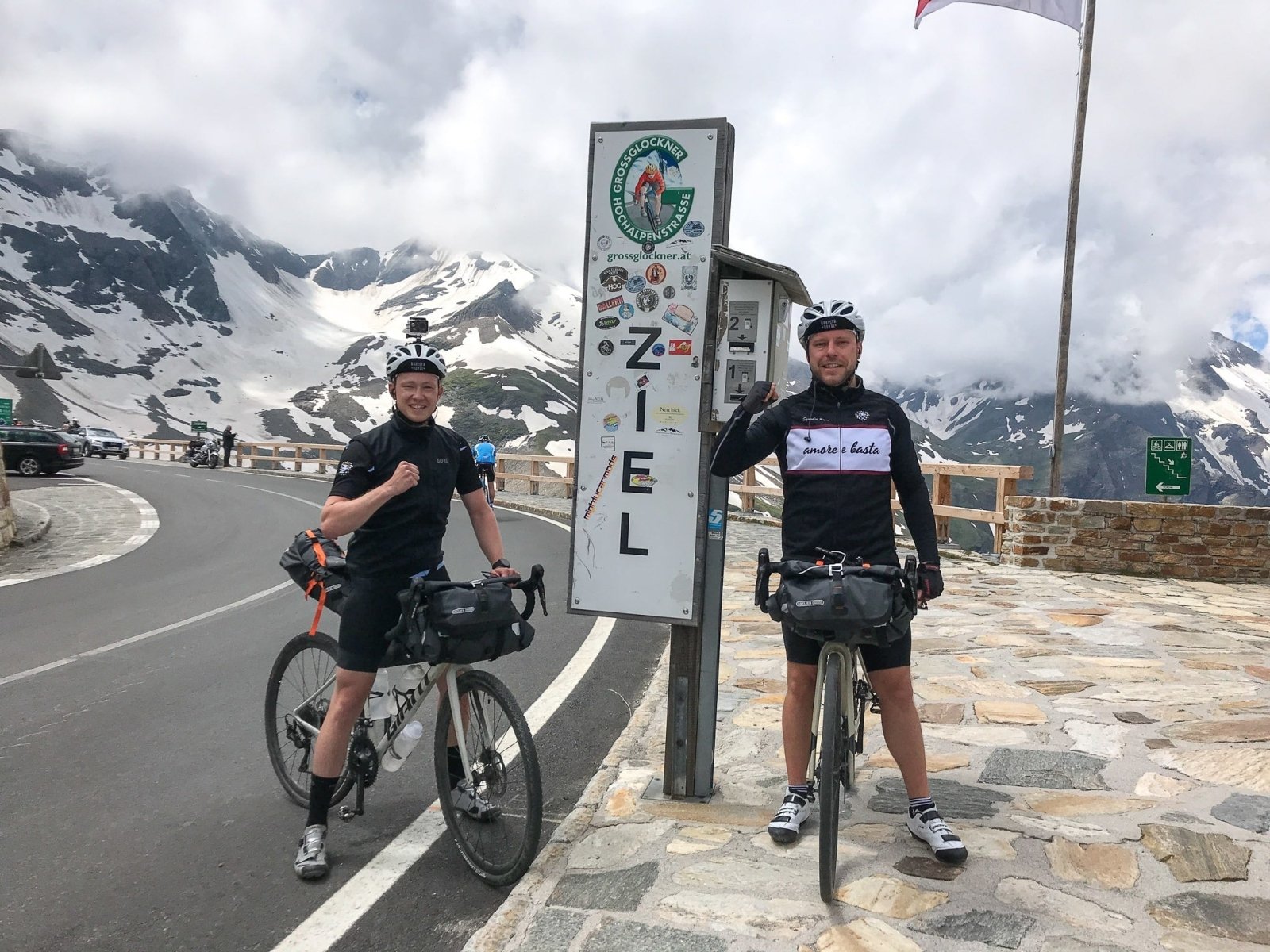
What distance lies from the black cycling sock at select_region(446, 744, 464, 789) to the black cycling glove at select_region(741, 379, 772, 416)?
1.66 metres

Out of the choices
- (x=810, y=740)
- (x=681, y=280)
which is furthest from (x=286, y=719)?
(x=681, y=280)

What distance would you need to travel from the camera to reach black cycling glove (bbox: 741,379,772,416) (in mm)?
3303

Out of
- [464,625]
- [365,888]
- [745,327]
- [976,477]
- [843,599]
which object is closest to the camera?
[843,599]

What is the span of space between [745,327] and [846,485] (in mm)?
829

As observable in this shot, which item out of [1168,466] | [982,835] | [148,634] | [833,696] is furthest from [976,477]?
[148,634]

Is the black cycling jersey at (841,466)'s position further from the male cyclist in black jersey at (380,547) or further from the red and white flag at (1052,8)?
the red and white flag at (1052,8)

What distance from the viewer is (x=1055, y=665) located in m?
6.27

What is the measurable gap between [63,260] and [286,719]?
226m

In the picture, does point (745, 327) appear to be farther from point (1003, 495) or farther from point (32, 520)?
point (32, 520)

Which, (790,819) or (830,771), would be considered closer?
(830,771)

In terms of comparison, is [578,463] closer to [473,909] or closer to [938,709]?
[473,909]

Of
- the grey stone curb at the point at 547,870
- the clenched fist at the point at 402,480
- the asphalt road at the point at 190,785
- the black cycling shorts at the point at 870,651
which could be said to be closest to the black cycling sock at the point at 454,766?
the asphalt road at the point at 190,785

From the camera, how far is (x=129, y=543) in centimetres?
1399

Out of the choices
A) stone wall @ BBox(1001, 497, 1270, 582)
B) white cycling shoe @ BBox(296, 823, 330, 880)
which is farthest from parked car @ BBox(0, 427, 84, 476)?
white cycling shoe @ BBox(296, 823, 330, 880)
